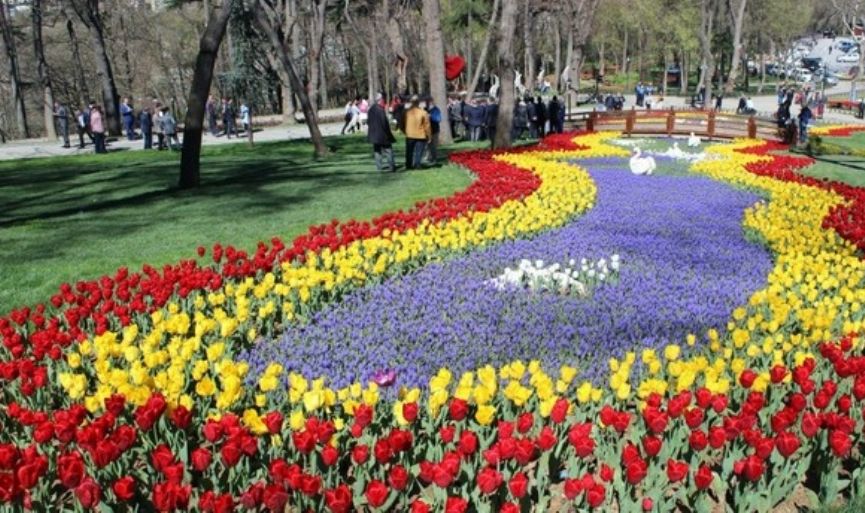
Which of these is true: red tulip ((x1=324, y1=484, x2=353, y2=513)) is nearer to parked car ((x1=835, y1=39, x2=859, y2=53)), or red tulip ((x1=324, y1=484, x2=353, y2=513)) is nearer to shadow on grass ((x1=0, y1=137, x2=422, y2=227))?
shadow on grass ((x1=0, y1=137, x2=422, y2=227))

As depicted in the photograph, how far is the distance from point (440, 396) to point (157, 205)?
10422mm

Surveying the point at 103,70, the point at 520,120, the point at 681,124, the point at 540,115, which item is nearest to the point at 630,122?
the point at 681,124

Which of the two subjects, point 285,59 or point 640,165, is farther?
point 285,59

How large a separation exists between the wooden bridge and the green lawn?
12.1 meters

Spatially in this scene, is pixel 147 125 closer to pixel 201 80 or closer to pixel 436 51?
pixel 436 51

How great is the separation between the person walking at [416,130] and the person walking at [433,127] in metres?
0.51

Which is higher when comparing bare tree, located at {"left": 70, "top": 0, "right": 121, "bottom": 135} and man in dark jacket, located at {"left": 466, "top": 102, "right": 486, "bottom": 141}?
bare tree, located at {"left": 70, "top": 0, "right": 121, "bottom": 135}

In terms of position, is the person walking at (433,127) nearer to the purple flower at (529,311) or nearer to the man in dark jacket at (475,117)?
the man in dark jacket at (475,117)

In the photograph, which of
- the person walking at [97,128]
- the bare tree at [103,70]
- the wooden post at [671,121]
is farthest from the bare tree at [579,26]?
the person walking at [97,128]

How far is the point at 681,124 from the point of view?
93.5 feet

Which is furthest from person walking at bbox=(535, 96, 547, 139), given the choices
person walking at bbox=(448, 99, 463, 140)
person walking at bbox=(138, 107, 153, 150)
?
person walking at bbox=(138, 107, 153, 150)

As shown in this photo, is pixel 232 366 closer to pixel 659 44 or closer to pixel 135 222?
pixel 135 222

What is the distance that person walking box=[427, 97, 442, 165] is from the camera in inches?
698

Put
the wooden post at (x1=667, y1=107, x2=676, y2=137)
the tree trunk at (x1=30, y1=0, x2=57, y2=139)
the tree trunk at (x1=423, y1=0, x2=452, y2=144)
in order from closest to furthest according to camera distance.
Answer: the tree trunk at (x1=423, y1=0, x2=452, y2=144)
the wooden post at (x1=667, y1=107, x2=676, y2=137)
the tree trunk at (x1=30, y1=0, x2=57, y2=139)
